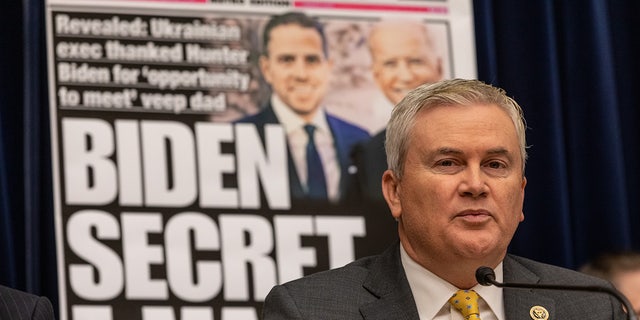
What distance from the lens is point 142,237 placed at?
4.32 m

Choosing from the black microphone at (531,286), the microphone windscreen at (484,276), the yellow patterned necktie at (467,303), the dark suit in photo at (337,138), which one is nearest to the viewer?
the black microphone at (531,286)

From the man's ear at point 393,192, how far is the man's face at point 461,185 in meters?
0.04

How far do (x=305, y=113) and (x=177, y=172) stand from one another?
1.77 ft

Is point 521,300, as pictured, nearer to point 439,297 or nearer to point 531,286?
point 439,297

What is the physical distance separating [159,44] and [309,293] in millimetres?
1502

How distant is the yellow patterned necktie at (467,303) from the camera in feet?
10.6

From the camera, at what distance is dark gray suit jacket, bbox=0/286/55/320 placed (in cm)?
342

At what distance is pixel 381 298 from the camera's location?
131 inches

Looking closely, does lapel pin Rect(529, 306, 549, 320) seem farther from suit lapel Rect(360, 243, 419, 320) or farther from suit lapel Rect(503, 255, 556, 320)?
suit lapel Rect(360, 243, 419, 320)

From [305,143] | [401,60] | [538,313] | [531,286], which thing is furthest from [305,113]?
[531,286]

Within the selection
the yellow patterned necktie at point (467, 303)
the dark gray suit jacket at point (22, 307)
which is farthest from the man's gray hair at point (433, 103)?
the dark gray suit jacket at point (22, 307)

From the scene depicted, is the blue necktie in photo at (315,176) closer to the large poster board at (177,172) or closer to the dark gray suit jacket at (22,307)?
the large poster board at (177,172)

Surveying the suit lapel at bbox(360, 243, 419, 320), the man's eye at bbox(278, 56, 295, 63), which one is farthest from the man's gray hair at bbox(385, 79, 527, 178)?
the man's eye at bbox(278, 56, 295, 63)

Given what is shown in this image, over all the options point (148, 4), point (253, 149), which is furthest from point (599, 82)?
point (148, 4)
